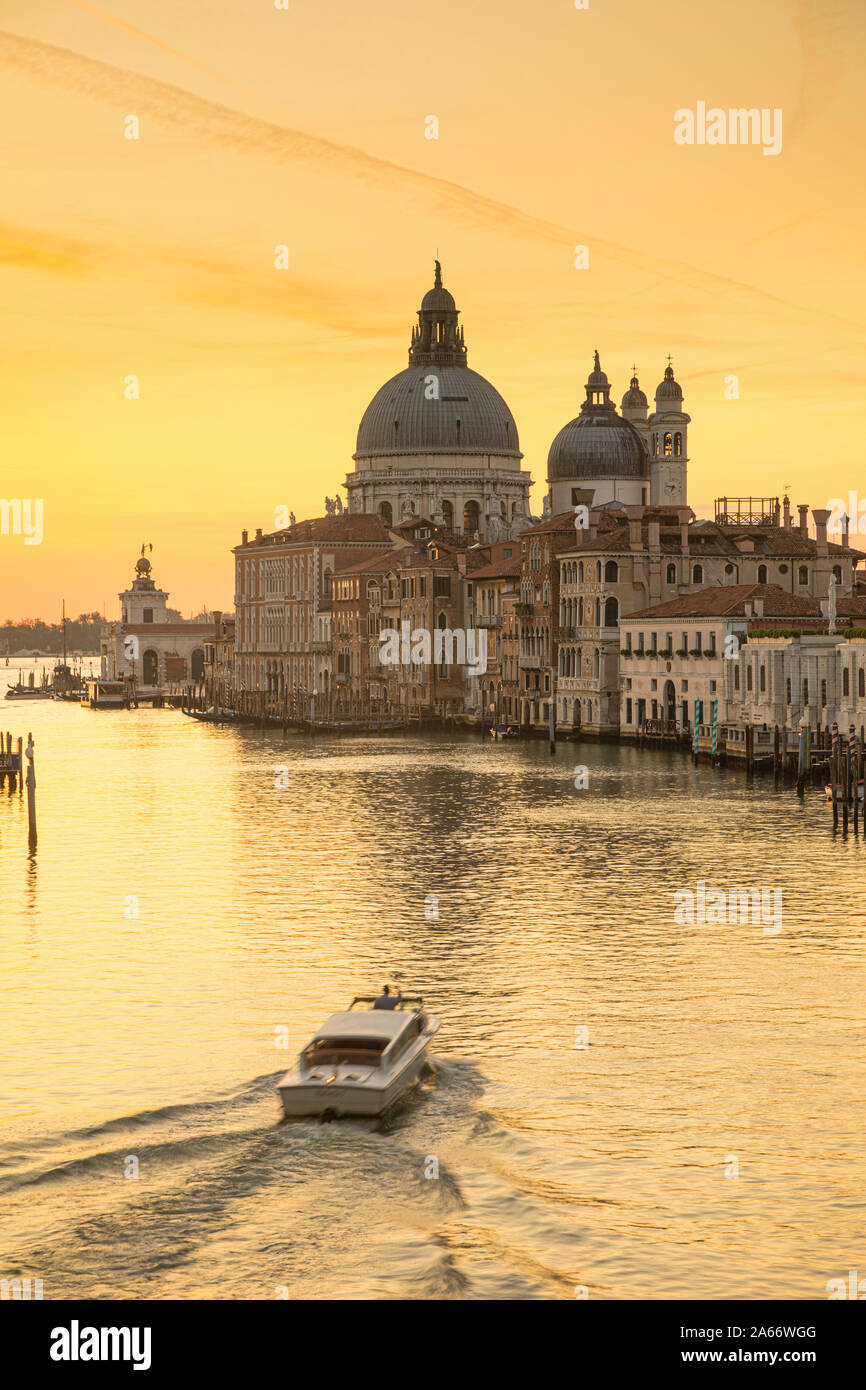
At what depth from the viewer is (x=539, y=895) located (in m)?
38.7

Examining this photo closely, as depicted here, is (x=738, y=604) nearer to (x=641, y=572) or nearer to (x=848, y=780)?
(x=641, y=572)

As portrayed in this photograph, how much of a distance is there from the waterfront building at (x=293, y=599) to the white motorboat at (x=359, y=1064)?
359 feet

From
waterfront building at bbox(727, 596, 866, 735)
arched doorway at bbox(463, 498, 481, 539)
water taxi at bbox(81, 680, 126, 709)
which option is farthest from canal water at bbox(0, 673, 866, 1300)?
water taxi at bbox(81, 680, 126, 709)

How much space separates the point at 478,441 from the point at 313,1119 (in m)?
131

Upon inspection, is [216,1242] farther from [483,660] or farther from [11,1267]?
[483,660]

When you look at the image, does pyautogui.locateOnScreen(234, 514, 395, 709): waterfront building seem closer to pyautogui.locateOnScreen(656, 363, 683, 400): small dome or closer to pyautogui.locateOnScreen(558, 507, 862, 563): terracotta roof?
pyautogui.locateOnScreen(656, 363, 683, 400): small dome

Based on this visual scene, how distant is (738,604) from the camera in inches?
3145

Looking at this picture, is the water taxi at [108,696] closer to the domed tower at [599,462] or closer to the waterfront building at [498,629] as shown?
the domed tower at [599,462]

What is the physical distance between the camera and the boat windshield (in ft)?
72.3

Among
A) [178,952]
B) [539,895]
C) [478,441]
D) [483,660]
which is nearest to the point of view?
[178,952]

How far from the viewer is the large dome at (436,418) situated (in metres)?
148

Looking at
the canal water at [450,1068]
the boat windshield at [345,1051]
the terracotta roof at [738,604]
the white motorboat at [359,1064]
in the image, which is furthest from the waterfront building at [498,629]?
the boat windshield at [345,1051]

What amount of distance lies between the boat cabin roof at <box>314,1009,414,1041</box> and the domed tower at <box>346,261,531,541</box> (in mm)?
122706
